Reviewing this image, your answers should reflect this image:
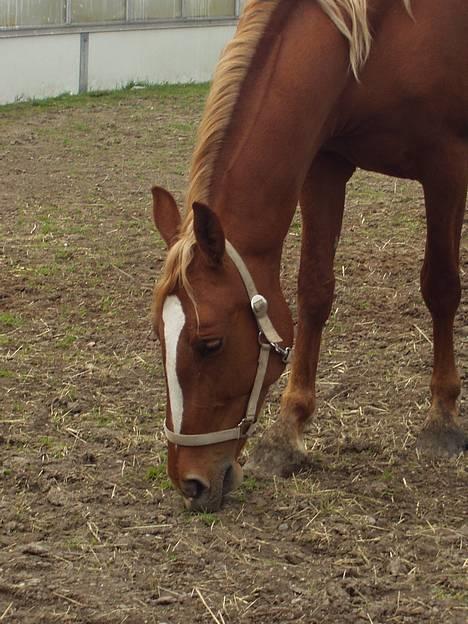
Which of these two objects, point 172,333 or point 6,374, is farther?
point 6,374

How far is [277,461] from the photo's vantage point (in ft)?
12.2

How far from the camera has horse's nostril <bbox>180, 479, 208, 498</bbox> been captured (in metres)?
3.15

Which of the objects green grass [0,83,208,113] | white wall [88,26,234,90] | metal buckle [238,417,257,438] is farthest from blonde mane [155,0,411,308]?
white wall [88,26,234,90]

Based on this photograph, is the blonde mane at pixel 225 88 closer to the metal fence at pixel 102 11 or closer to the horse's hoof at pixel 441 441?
the horse's hoof at pixel 441 441

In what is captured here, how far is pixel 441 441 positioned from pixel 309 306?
645mm

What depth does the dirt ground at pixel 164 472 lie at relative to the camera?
288cm

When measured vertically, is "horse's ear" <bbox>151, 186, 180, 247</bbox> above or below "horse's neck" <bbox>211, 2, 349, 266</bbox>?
below

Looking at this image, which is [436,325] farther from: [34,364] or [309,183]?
[34,364]

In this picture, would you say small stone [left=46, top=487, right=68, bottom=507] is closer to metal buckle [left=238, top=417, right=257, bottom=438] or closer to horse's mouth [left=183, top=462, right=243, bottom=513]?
horse's mouth [left=183, top=462, right=243, bottom=513]

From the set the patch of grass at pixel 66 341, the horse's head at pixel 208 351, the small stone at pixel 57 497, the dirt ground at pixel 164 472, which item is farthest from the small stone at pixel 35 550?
the patch of grass at pixel 66 341

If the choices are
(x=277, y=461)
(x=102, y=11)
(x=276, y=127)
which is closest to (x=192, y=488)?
(x=277, y=461)

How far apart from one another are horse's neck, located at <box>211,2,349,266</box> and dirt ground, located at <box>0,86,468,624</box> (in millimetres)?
828

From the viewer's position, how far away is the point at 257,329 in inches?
122

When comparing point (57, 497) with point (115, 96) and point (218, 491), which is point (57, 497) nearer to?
point (218, 491)
